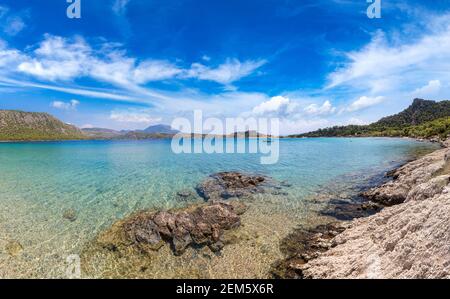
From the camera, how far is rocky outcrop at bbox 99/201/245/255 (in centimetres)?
1616

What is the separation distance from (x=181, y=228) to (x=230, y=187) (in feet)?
48.3

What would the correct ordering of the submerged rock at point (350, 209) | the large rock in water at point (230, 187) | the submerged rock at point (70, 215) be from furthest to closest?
the large rock in water at point (230, 187) → the submerged rock at point (70, 215) → the submerged rock at point (350, 209)

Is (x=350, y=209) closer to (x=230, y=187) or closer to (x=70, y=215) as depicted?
(x=230, y=187)

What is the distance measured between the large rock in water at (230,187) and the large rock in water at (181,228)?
25.9ft

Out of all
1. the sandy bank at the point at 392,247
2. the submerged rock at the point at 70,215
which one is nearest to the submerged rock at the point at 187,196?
the submerged rock at the point at 70,215

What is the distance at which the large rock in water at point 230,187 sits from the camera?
92.7 feet

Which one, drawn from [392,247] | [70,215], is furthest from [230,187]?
[392,247]

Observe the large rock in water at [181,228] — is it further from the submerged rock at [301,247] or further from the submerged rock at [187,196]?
the submerged rock at [187,196]

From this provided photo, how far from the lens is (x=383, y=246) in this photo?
36.8 ft
